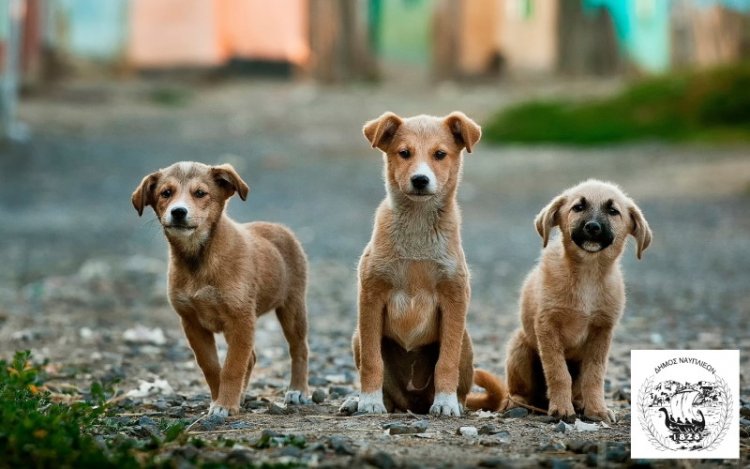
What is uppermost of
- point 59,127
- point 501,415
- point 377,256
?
point 59,127

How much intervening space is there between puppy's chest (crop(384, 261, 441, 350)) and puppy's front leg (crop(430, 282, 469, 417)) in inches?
2.7

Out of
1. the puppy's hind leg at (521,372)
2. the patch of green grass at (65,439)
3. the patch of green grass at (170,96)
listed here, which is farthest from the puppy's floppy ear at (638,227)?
the patch of green grass at (170,96)

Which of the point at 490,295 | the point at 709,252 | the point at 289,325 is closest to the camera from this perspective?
the point at 289,325

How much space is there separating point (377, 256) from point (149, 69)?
23.5m

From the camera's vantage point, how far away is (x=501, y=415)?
258 inches

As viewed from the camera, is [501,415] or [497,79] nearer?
[501,415]

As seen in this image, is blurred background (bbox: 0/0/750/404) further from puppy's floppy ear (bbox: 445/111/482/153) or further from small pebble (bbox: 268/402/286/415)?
puppy's floppy ear (bbox: 445/111/482/153)

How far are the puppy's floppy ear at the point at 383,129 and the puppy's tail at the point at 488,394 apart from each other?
1.43m

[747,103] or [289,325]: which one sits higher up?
[747,103]

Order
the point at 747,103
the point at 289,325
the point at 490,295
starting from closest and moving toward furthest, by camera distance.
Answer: the point at 289,325
the point at 490,295
the point at 747,103

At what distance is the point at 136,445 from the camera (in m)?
5.36

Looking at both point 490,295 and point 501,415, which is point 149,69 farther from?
point 501,415

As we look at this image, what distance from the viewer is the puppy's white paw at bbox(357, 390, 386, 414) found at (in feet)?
20.9

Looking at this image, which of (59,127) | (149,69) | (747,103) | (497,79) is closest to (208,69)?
(149,69)
